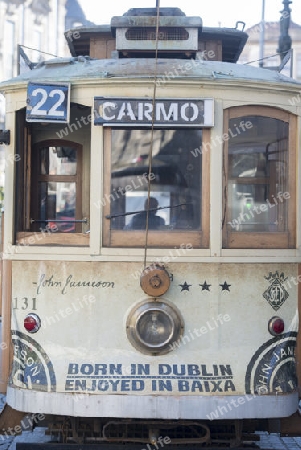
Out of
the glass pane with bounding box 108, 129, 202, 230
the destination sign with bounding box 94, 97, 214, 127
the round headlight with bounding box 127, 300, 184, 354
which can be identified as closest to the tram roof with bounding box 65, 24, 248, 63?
the destination sign with bounding box 94, 97, 214, 127

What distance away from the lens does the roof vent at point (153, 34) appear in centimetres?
578

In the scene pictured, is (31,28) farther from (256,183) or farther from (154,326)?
(154,326)

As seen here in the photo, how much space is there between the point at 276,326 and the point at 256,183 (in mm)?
1120

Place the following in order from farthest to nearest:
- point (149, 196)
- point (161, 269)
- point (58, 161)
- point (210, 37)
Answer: point (210, 37)
point (58, 161)
point (149, 196)
point (161, 269)

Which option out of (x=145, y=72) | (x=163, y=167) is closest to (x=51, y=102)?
(x=145, y=72)

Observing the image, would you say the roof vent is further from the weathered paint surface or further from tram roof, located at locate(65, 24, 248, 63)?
the weathered paint surface

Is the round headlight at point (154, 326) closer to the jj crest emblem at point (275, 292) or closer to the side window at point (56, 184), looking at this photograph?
the jj crest emblem at point (275, 292)

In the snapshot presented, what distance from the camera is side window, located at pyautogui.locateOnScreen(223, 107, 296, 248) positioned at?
5.20 m

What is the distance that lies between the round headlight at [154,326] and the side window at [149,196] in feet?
1.50

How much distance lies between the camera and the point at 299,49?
55.2m

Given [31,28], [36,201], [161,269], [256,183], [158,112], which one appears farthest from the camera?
[31,28]

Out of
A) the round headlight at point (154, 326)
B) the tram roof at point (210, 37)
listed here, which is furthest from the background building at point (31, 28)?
the round headlight at point (154, 326)

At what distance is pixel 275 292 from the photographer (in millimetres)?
5129

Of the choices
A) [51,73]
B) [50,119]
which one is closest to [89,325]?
[50,119]
